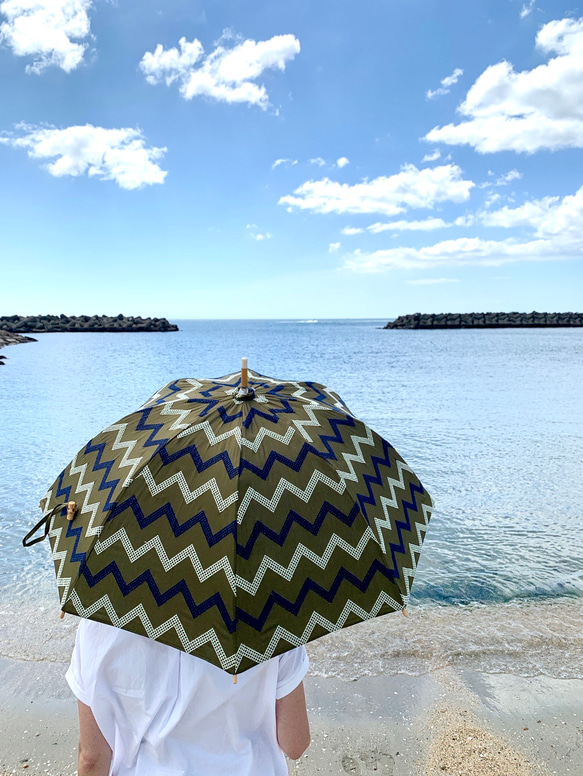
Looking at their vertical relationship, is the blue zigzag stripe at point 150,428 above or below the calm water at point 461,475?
above

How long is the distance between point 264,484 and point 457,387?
2238 centimetres

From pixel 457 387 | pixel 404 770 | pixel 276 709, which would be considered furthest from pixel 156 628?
pixel 457 387

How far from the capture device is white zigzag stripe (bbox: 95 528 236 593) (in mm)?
1329

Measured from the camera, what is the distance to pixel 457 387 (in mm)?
22703

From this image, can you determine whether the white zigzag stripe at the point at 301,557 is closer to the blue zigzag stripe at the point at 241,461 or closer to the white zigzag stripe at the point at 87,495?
the blue zigzag stripe at the point at 241,461

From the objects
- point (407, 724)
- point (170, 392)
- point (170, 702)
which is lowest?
point (407, 724)

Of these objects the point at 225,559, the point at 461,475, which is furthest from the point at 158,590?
the point at 461,475

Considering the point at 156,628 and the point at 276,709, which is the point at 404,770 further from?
the point at 156,628

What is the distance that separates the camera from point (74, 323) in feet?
287

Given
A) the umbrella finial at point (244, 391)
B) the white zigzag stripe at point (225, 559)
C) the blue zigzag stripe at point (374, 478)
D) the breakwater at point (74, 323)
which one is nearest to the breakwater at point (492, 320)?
the breakwater at point (74, 323)

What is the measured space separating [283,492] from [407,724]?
8.32ft

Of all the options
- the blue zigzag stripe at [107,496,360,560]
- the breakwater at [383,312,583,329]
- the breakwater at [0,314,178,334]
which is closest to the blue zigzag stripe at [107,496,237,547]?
the blue zigzag stripe at [107,496,360,560]

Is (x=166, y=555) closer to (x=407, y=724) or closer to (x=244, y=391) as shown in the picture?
(x=244, y=391)

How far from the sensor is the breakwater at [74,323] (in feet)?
262
